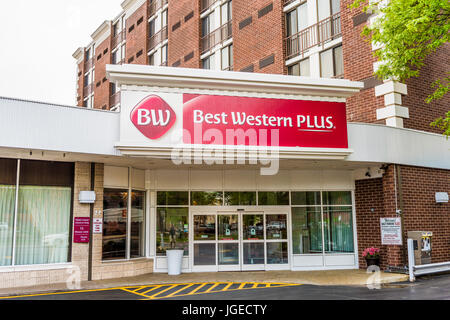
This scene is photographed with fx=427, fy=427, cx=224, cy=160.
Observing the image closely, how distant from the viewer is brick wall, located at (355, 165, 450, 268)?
47.8 ft

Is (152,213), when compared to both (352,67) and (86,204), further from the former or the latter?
(352,67)

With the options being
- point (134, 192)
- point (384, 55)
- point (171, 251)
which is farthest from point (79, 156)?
point (384, 55)

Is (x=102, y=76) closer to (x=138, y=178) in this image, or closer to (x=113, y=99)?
(x=113, y=99)

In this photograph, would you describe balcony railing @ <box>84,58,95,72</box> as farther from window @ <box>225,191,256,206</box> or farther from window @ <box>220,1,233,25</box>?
window @ <box>225,191,256,206</box>

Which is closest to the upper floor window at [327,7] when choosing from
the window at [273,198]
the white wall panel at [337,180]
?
the white wall panel at [337,180]

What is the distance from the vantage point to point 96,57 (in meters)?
39.7

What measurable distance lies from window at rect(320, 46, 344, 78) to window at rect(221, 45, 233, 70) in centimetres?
624

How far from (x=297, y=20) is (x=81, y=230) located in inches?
514

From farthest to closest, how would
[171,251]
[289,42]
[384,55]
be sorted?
[289,42] < [171,251] < [384,55]

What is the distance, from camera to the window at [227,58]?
23.1m

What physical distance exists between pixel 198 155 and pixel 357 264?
7.77 m

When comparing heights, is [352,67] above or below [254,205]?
above

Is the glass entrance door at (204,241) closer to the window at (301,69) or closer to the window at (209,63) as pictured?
the window at (301,69)

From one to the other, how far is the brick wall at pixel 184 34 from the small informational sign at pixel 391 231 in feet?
49.1
